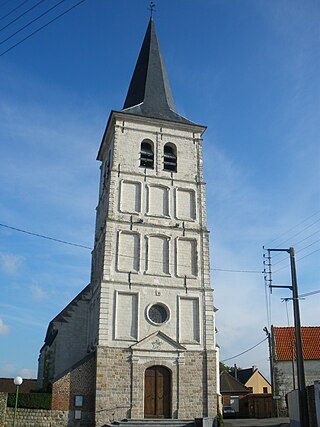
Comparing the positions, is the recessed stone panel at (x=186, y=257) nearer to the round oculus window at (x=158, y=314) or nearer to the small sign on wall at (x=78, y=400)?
the round oculus window at (x=158, y=314)

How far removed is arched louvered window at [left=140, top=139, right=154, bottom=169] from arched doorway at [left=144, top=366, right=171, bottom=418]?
10.7 m

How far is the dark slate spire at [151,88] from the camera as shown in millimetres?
28125

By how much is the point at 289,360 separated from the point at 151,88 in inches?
808

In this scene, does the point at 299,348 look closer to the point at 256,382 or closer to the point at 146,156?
the point at 146,156

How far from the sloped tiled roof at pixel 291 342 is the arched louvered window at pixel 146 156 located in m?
16.6

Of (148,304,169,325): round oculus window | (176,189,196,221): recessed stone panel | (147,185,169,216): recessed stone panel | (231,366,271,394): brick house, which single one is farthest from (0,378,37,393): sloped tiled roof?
(176,189,196,221): recessed stone panel

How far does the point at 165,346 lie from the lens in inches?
905

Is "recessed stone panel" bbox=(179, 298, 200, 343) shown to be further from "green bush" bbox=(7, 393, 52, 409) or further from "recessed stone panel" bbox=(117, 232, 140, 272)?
"green bush" bbox=(7, 393, 52, 409)

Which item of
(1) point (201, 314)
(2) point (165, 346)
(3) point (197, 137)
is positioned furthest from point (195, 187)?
(2) point (165, 346)

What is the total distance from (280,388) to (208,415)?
12.3 m

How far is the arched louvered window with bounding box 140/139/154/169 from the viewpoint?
2680cm

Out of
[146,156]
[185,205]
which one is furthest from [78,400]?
[146,156]

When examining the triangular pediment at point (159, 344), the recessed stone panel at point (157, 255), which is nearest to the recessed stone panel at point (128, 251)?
the recessed stone panel at point (157, 255)

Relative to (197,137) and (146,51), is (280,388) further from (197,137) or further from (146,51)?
(146,51)
